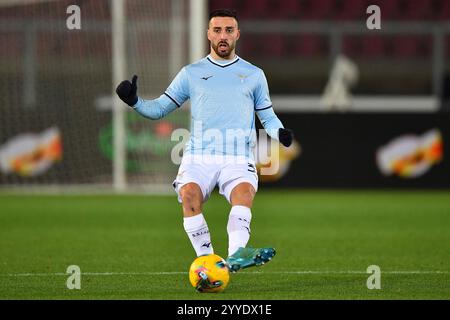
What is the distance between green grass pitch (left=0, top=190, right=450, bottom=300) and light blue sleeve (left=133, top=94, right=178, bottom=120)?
119cm

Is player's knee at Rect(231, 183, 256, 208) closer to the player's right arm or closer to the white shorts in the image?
the white shorts

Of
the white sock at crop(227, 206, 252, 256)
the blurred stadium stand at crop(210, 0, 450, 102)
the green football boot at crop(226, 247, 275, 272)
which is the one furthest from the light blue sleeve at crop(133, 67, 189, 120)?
the blurred stadium stand at crop(210, 0, 450, 102)

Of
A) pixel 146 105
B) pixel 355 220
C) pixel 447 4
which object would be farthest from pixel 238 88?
pixel 447 4

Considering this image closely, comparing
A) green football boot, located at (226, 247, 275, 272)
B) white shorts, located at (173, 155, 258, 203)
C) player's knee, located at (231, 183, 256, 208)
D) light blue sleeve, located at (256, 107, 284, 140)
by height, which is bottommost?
green football boot, located at (226, 247, 275, 272)

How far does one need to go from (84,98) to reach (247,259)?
9.72 metres

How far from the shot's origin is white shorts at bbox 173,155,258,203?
716 cm

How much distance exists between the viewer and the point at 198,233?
23.1 ft

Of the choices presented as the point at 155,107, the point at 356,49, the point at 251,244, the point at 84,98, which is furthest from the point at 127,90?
the point at 356,49

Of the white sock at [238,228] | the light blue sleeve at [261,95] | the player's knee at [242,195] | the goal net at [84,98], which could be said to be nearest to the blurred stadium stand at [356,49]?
the goal net at [84,98]

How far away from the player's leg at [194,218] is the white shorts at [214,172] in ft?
0.24

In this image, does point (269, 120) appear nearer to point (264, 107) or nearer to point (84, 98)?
point (264, 107)

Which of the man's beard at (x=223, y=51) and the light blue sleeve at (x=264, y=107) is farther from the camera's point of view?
the light blue sleeve at (x=264, y=107)

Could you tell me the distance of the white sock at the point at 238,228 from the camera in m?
6.96

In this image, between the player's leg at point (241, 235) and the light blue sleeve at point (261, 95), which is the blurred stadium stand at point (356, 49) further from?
the player's leg at point (241, 235)
